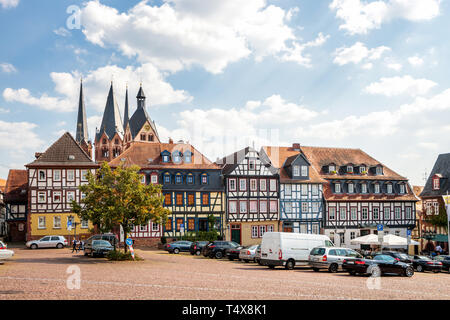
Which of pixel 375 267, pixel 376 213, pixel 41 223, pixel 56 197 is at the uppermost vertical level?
pixel 56 197

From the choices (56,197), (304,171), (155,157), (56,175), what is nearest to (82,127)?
(56,175)

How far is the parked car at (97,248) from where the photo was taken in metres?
33.5

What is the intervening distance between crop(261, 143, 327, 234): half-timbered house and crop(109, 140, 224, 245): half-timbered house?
7.23 metres

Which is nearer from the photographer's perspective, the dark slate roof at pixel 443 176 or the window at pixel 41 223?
the window at pixel 41 223

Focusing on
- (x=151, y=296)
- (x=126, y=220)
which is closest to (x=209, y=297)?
(x=151, y=296)

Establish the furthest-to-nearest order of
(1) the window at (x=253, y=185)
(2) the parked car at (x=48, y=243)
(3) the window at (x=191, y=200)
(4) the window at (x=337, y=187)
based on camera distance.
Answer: (4) the window at (x=337, y=187), (1) the window at (x=253, y=185), (3) the window at (x=191, y=200), (2) the parked car at (x=48, y=243)

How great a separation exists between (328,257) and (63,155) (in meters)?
32.8

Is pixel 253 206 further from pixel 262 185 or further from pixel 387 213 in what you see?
pixel 387 213

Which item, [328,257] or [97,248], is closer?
[328,257]

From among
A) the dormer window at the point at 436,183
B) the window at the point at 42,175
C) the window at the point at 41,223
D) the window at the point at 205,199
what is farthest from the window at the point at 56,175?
the dormer window at the point at 436,183

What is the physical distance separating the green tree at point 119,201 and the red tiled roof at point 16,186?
27110 mm

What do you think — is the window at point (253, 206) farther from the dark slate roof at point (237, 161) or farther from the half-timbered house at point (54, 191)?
the half-timbered house at point (54, 191)

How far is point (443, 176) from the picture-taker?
60969 mm

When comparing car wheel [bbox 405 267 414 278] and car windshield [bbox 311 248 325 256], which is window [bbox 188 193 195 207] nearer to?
car windshield [bbox 311 248 325 256]
